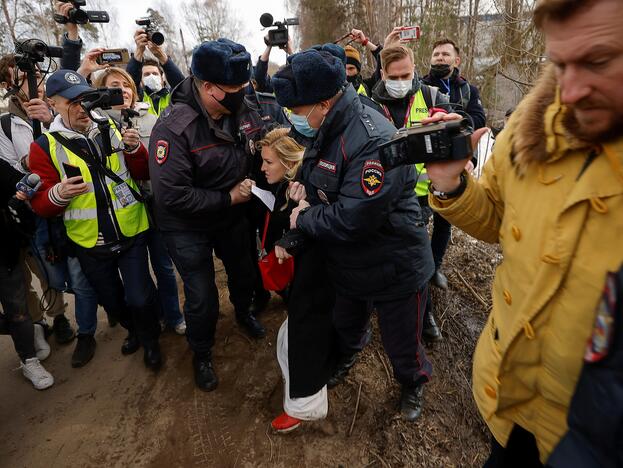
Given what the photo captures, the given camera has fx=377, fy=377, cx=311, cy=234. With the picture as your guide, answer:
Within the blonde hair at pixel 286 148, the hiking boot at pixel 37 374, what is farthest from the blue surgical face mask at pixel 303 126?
the hiking boot at pixel 37 374

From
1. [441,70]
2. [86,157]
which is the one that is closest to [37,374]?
[86,157]

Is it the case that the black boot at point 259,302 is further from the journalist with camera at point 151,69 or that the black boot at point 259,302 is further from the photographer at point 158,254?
the journalist with camera at point 151,69

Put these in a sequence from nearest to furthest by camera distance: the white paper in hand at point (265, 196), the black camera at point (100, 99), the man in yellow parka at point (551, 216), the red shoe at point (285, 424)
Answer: the man in yellow parka at point (551, 216) < the red shoe at point (285, 424) < the black camera at point (100, 99) < the white paper in hand at point (265, 196)

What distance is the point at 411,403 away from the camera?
7.61 ft

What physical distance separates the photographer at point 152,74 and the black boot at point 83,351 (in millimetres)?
2108

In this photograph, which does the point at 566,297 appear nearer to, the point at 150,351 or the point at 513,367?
the point at 513,367

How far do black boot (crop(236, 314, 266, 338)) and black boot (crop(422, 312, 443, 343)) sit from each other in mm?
1316

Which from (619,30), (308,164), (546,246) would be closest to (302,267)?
(308,164)

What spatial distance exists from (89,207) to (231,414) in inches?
66.7

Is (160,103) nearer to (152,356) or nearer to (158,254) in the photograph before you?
(158,254)

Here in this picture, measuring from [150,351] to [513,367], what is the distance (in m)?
2.68

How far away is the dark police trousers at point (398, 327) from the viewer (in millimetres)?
2115

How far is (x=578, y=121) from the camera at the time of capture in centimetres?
91

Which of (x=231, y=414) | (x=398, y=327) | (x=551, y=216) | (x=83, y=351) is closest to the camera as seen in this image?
(x=551, y=216)
